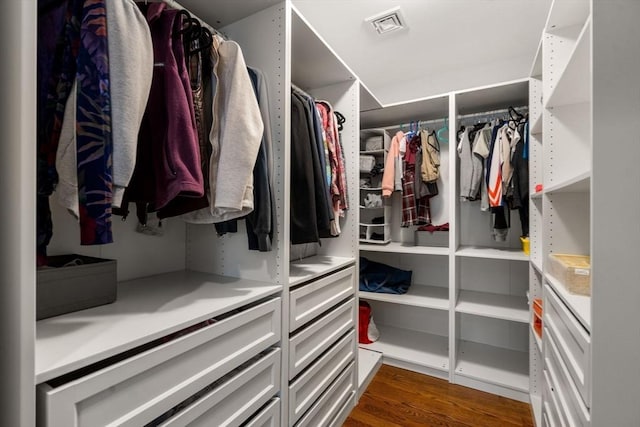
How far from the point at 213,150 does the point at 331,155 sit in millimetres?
781

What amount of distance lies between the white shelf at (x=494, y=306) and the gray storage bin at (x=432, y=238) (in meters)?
0.44

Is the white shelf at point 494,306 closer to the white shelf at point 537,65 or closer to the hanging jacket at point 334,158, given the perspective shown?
the hanging jacket at point 334,158

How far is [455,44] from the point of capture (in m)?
2.20

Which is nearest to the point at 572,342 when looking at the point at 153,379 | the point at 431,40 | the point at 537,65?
the point at 153,379

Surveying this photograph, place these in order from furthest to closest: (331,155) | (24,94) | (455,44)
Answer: (455,44), (331,155), (24,94)

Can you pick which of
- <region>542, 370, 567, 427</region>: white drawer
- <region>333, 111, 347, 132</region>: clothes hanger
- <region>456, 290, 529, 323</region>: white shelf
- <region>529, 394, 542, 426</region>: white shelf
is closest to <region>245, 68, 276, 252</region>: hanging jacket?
<region>333, 111, 347, 132</region>: clothes hanger

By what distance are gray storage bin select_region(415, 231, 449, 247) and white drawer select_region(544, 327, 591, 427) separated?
1255mm

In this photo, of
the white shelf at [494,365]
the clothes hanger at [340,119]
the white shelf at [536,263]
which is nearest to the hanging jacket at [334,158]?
the clothes hanger at [340,119]

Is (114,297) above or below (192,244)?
below

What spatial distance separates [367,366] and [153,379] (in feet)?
5.59

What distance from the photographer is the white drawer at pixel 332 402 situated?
51.2 inches

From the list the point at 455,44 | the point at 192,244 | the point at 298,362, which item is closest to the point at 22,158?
the point at 192,244

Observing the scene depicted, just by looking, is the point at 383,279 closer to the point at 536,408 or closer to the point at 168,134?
the point at 536,408

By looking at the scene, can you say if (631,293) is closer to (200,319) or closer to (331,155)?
(200,319)
